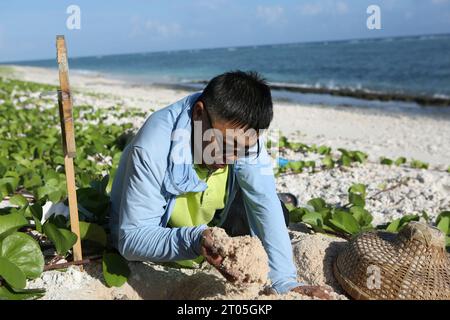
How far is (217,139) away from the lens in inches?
66.1

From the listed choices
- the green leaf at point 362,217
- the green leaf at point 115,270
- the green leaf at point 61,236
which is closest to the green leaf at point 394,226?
the green leaf at point 362,217

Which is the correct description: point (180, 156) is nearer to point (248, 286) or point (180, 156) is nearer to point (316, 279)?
point (248, 286)

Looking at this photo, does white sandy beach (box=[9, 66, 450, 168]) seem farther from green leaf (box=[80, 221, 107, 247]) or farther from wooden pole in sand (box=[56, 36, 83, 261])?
wooden pole in sand (box=[56, 36, 83, 261])

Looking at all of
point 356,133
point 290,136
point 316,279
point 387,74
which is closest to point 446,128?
point 356,133

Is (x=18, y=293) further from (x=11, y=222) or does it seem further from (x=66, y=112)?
(x=66, y=112)

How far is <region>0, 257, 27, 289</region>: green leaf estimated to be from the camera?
1647mm

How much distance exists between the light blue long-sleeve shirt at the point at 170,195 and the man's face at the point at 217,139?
0.04 m

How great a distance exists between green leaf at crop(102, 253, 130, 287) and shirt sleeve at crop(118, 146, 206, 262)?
0.48 ft

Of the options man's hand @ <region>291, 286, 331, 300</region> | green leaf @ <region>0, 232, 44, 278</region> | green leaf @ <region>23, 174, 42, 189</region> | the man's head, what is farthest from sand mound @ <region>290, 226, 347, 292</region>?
green leaf @ <region>23, 174, 42, 189</region>

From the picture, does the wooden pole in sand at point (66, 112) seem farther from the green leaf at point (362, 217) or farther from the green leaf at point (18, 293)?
the green leaf at point (362, 217)

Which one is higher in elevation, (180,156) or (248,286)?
(180,156)

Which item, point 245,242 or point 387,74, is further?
point 387,74

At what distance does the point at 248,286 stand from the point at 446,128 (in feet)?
27.0

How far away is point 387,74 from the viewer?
2166 cm
